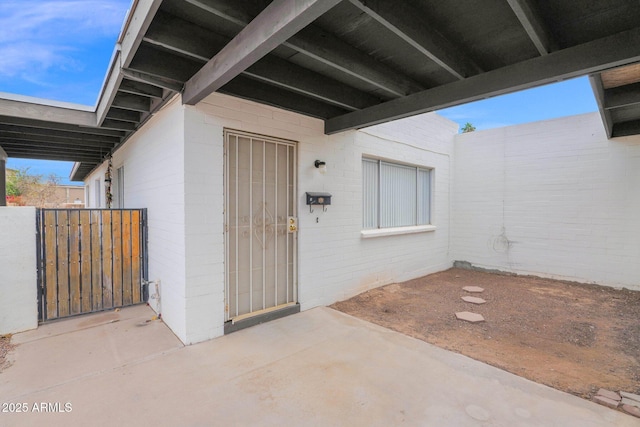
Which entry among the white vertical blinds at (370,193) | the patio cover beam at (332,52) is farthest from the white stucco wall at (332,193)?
the patio cover beam at (332,52)

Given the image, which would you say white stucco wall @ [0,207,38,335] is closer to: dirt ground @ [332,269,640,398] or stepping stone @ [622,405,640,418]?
dirt ground @ [332,269,640,398]

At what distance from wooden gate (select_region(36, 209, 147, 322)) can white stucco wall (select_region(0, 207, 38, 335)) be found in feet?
0.28

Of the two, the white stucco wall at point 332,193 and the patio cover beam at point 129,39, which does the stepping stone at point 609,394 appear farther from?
the patio cover beam at point 129,39

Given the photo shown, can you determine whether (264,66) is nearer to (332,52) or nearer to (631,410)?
(332,52)

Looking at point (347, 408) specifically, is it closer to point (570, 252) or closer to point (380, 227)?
point (380, 227)

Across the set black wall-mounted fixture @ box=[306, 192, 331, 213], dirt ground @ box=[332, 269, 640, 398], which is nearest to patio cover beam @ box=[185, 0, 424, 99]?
black wall-mounted fixture @ box=[306, 192, 331, 213]

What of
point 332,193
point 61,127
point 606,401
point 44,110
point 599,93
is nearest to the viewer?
point 606,401

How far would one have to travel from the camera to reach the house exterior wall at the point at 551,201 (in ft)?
17.6

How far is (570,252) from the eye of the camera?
5883 mm

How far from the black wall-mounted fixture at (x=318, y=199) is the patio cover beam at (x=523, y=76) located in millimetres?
1146

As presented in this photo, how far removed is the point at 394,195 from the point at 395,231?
0.80 metres

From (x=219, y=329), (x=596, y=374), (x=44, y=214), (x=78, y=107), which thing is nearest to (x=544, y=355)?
(x=596, y=374)

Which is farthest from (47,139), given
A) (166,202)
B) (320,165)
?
(320,165)

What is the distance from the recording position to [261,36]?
195 cm
